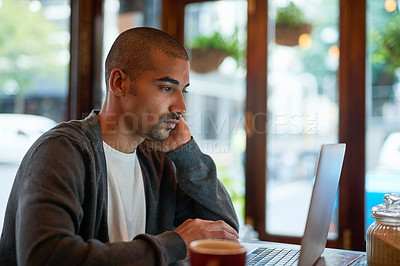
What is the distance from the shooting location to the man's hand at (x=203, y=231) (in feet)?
3.33

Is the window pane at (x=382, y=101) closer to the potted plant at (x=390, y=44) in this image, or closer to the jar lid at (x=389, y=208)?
the potted plant at (x=390, y=44)

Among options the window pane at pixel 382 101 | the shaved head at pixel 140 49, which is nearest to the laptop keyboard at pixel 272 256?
the shaved head at pixel 140 49

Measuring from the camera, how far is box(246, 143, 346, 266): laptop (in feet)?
2.92

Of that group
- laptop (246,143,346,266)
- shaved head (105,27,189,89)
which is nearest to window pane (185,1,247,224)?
shaved head (105,27,189,89)

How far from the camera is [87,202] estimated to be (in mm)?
1094

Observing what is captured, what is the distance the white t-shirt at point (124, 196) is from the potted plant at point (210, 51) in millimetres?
1642

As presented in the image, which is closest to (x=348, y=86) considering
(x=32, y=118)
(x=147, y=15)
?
(x=147, y=15)

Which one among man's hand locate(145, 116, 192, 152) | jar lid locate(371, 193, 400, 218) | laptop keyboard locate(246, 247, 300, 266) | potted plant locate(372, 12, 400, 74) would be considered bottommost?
laptop keyboard locate(246, 247, 300, 266)

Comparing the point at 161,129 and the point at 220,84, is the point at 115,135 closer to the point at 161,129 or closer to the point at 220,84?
the point at 161,129

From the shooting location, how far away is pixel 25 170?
1025mm

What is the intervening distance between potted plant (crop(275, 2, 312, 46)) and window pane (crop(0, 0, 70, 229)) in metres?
1.33

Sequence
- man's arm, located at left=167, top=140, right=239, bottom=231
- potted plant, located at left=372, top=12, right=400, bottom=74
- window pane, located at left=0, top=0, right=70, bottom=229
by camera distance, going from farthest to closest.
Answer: window pane, located at left=0, top=0, right=70, bottom=229 → potted plant, located at left=372, top=12, right=400, bottom=74 → man's arm, located at left=167, top=140, right=239, bottom=231

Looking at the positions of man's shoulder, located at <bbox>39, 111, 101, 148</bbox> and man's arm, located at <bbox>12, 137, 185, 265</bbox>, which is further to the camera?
man's shoulder, located at <bbox>39, 111, 101, 148</bbox>

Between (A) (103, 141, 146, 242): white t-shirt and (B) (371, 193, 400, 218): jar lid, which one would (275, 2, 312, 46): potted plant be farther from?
(B) (371, 193, 400, 218): jar lid
